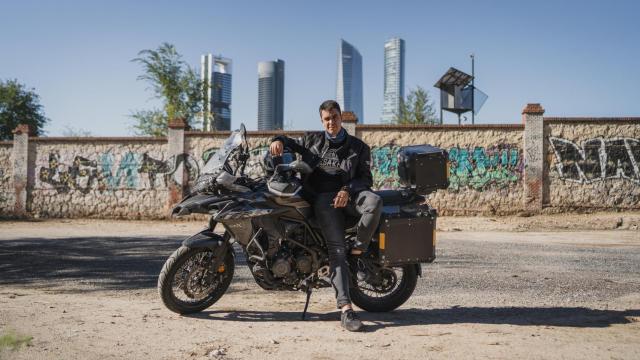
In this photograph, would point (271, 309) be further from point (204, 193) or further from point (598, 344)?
point (598, 344)

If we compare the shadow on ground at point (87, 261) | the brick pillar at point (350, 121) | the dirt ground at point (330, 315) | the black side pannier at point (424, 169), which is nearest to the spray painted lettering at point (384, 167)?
the brick pillar at point (350, 121)

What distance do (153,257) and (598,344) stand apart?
6612 mm

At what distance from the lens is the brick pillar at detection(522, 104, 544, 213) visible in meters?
16.4

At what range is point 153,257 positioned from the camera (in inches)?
325

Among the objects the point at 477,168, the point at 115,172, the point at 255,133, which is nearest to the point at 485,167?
the point at 477,168

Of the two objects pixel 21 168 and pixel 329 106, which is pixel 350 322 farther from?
pixel 21 168

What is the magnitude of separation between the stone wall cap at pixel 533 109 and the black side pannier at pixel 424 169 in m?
13.3

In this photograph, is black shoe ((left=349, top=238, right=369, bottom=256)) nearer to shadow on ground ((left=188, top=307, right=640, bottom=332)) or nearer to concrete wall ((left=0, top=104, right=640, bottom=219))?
shadow on ground ((left=188, top=307, right=640, bottom=332))

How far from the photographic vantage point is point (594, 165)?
16312 mm

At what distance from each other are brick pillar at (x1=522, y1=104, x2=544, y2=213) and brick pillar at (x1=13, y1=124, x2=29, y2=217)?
17427 mm

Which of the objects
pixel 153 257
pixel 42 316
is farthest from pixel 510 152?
pixel 42 316

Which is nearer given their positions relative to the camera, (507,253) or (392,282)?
(392,282)

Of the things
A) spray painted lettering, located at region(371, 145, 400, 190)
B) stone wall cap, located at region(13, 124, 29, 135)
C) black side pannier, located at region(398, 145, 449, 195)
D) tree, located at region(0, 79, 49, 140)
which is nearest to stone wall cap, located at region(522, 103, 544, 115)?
spray painted lettering, located at region(371, 145, 400, 190)

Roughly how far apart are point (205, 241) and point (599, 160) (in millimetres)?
15685
